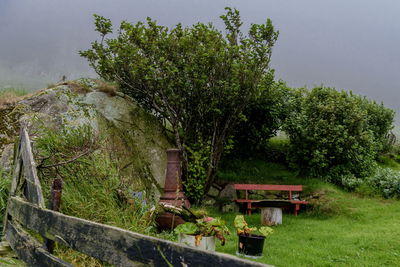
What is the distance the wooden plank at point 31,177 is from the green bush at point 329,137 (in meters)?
9.09

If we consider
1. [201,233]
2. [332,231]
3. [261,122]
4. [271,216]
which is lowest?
[332,231]

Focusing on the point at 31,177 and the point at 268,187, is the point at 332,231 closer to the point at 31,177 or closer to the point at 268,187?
the point at 268,187

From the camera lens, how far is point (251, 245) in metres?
6.04

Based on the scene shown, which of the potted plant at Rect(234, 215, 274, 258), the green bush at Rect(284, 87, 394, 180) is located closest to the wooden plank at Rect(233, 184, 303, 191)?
the green bush at Rect(284, 87, 394, 180)

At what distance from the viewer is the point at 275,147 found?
538 inches

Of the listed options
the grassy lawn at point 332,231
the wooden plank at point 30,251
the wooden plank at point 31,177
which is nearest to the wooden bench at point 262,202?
the grassy lawn at point 332,231

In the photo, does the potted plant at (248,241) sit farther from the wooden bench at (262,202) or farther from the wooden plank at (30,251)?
the wooden bench at (262,202)

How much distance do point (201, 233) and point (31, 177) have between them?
2.64 metres

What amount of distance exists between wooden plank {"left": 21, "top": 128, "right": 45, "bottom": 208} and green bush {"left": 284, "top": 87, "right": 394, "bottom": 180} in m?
9.09

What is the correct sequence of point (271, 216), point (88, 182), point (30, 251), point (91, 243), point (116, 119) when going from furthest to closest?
point (116, 119) < point (271, 216) < point (88, 182) < point (30, 251) < point (91, 243)

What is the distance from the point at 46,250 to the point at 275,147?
11.4 m

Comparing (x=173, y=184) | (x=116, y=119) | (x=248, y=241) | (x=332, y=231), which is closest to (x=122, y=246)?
(x=248, y=241)

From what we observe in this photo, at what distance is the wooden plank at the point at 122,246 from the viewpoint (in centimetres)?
162

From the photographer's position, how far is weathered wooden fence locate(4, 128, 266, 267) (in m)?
1.68
